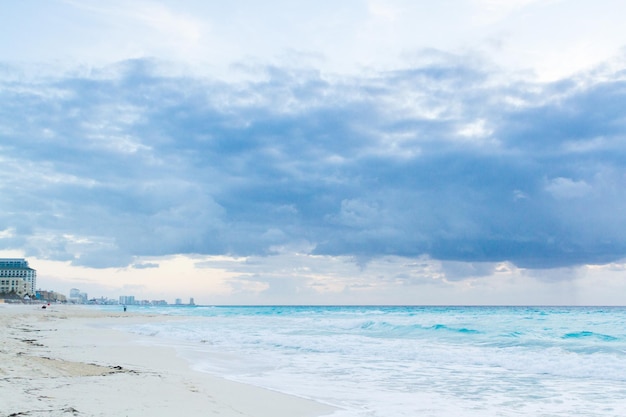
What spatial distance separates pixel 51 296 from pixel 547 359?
186623 mm

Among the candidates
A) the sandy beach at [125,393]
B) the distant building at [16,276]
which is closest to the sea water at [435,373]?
the sandy beach at [125,393]

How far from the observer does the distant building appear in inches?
6560

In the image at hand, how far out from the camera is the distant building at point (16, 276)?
167m

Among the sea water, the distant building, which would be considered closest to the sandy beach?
the sea water

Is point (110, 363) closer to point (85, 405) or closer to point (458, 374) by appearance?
point (85, 405)

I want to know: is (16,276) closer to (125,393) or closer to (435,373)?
(435,373)

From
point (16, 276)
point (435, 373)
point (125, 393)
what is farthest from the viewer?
point (16, 276)

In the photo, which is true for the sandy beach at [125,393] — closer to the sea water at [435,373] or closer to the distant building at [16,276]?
the sea water at [435,373]

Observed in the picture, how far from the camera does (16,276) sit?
174 metres

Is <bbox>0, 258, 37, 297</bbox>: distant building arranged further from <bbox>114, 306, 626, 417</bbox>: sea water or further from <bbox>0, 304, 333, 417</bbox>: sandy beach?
<bbox>0, 304, 333, 417</bbox>: sandy beach

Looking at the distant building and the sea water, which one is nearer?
the sea water

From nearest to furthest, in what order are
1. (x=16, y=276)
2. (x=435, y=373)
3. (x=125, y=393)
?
(x=125, y=393), (x=435, y=373), (x=16, y=276)

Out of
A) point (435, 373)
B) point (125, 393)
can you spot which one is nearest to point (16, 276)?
point (435, 373)

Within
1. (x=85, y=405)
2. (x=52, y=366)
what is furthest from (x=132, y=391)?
(x=52, y=366)
